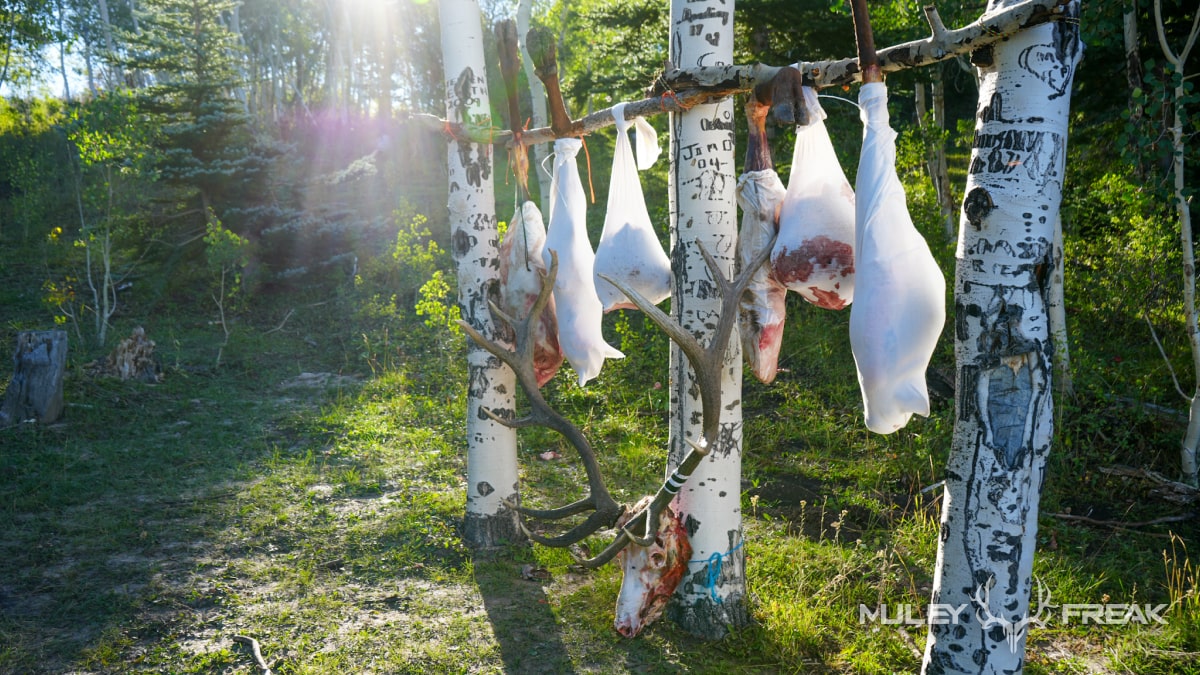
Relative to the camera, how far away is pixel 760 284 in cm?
278

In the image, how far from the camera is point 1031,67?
210cm

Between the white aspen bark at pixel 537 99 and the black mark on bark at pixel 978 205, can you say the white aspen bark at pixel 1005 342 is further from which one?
the white aspen bark at pixel 537 99

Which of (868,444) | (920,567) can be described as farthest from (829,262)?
(868,444)

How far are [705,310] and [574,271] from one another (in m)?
0.61

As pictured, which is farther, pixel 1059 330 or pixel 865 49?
pixel 1059 330

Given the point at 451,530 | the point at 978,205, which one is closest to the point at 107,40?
the point at 451,530

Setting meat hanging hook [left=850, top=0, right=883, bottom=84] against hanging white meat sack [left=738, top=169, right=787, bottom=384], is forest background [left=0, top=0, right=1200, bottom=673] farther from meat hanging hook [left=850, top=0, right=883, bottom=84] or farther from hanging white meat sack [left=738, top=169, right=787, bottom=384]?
meat hanging hook [left=850, top=0, right=883, bottom=84]

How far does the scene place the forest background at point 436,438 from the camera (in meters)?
3.47

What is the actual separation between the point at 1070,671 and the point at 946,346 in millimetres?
4022

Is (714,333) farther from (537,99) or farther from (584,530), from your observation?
(537,99)

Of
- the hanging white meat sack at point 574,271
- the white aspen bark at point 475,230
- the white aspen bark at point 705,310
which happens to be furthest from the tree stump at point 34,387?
the white aspen bark at point 705,310

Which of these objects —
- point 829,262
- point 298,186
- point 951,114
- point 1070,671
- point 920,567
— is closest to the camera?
point 829,262

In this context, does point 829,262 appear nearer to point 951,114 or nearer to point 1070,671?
point 1070,671

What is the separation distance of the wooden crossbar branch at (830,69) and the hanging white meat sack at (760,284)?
36 centimetres
